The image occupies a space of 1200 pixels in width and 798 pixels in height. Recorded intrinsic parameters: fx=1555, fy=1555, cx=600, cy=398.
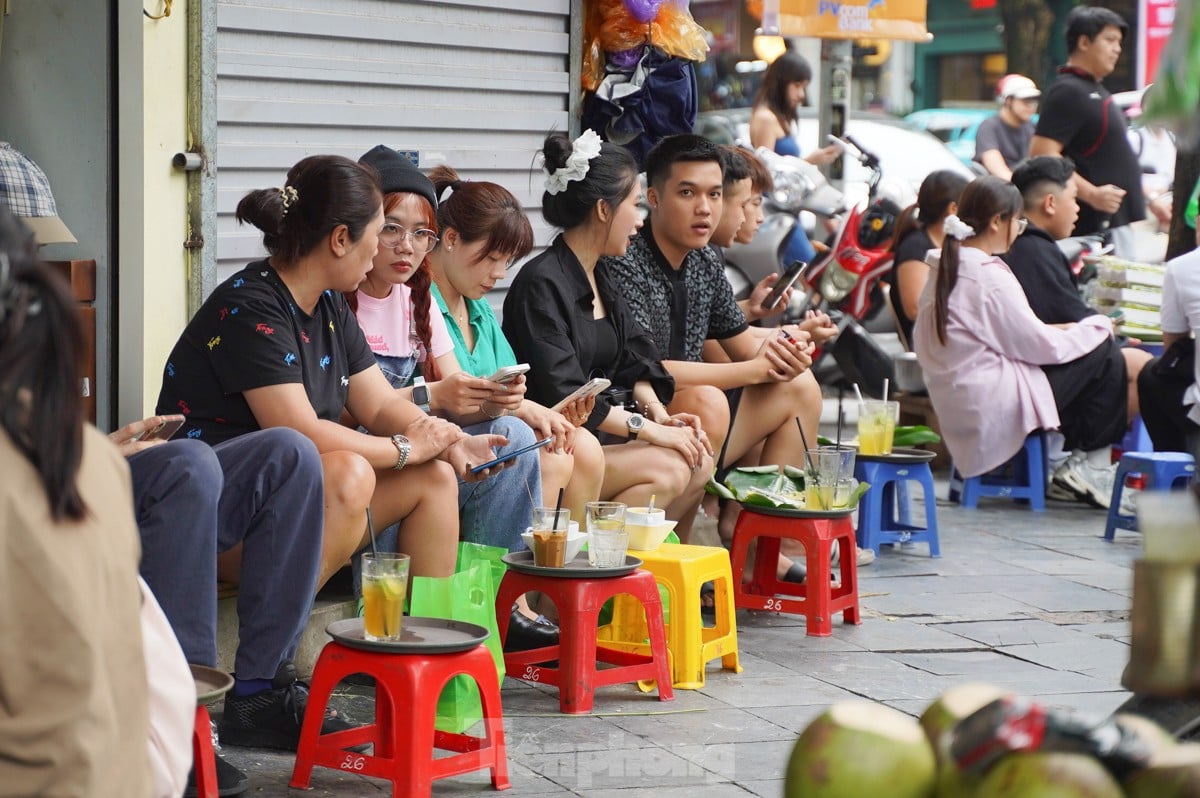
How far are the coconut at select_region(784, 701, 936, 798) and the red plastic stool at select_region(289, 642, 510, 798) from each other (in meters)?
2.06

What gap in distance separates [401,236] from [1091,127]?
5.86 metres

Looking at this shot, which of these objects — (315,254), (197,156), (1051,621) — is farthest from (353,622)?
(1051,621)

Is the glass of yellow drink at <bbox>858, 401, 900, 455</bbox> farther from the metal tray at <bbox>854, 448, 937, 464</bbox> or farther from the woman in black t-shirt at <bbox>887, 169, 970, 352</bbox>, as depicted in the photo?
the woman in black t-shirt at <bbox>887, 169, 970, 352</bbox>

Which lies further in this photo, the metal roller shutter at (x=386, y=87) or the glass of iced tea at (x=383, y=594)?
the metal roller shutter at (x=386, y=87)

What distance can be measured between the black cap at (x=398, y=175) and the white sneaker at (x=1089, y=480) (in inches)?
178

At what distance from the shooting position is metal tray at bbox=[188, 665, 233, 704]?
3098mm

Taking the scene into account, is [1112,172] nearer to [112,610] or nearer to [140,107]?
[140,107]

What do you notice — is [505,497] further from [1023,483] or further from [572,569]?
[1023,483]

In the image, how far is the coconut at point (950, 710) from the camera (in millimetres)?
1599

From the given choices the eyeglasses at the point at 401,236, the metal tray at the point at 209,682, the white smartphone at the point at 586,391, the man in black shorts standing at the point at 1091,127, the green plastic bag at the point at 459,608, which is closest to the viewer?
the metal tray at the point at 209,682

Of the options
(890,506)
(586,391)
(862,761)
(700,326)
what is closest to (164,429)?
(586,391)

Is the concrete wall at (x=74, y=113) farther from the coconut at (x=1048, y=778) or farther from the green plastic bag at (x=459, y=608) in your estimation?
the coconut at (x=1048, y=778)

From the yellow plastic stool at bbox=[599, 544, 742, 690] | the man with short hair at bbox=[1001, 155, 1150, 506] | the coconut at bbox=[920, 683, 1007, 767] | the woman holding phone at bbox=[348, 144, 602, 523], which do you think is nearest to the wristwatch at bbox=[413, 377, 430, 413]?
the woman holding phone at bbox=[348, 144, 602, 523]

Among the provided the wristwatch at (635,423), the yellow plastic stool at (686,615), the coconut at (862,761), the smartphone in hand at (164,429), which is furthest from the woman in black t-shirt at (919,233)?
the coconut at (862,761)
